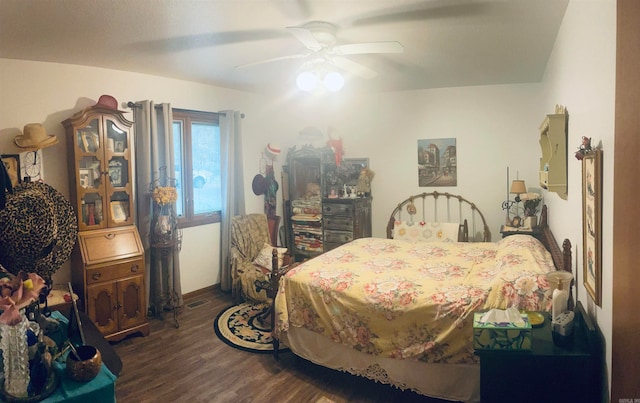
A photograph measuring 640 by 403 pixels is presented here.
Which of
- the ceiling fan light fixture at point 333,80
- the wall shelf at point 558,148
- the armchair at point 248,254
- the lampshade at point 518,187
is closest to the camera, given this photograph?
the wall shelf at point 558,148

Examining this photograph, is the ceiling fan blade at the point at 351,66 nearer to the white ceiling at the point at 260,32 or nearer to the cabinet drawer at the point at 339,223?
the white ceiling at the point at 260,32

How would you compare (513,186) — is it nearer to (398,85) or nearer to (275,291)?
(398,85)

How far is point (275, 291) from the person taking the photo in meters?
3.23

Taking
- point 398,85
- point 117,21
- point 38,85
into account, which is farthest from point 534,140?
point 38,85

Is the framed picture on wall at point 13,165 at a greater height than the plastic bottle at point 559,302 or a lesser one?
greater

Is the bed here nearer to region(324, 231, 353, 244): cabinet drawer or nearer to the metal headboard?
the metal headboard

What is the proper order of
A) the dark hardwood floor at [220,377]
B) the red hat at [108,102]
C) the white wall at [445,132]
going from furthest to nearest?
the white wall at [445,132], the red hat at [108,102], the dark hardwood floor at [220,377]

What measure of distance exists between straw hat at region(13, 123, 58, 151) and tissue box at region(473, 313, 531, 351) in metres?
3.44

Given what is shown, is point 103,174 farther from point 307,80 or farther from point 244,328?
point 307,80

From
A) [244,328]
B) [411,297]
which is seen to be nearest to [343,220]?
[244,328]

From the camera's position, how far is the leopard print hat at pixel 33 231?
57.9 inches

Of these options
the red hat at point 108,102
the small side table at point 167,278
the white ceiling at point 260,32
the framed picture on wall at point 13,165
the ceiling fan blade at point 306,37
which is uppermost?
the white ceiling at point 260,32

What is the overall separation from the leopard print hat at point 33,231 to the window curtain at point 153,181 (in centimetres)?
249

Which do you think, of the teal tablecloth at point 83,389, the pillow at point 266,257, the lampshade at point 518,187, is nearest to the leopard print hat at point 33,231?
the teal tablecloth at point 83,389
